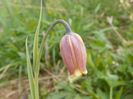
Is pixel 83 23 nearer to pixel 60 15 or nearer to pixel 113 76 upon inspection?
pixel 60 15

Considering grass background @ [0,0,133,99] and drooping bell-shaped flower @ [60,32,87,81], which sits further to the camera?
grass background @ [0,0,133,99]

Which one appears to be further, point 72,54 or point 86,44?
point 86,44

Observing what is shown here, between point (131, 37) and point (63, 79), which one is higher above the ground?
point (131, 37)

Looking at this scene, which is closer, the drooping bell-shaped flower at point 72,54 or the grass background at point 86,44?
the drooping bell-shaped flower at point 72,54

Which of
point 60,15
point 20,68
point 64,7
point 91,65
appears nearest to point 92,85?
point 91,65
